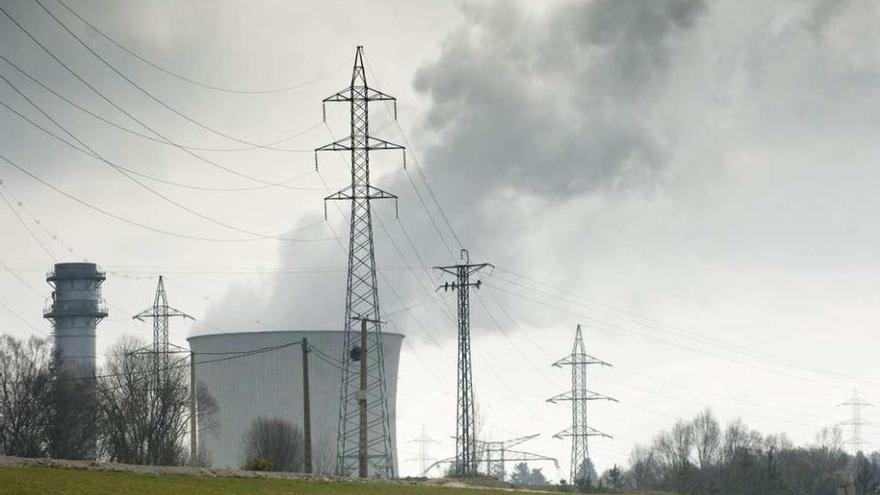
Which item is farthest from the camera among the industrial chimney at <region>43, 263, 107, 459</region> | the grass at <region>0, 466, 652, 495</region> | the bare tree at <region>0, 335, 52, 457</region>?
the industrial chimney at <region>43, 263, 107, 459</region>

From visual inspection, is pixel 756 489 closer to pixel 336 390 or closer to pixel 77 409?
pixel 336 390

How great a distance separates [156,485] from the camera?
36.5m

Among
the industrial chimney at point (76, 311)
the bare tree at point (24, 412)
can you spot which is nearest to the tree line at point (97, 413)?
the bare tree at point (24, 412)

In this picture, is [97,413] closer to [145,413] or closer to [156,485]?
[145,413]

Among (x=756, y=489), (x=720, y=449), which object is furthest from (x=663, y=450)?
(x=756, y=489)

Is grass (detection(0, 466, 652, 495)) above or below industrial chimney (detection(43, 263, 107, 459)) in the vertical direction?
below

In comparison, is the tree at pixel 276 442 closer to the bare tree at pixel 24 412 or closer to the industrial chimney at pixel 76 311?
the bare tree at pixel 24 412

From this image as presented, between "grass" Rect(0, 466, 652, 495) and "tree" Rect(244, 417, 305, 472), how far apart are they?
30.6m

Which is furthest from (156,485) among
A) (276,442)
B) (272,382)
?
(272,382)

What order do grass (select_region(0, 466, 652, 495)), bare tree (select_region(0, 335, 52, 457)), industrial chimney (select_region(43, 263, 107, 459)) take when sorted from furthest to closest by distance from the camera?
1. industrial chimney (select_region(43, 263, 107, 459))
2. bare tree (select_region(0, 335, 52, 457))
3. grass (select_region(0, 466, 652, 495))

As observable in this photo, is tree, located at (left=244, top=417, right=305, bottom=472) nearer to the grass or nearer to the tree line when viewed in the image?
the tree line

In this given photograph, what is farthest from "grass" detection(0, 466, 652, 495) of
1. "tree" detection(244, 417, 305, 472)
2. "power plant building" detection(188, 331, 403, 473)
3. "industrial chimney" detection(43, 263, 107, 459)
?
"industrial chimney" detection(43, 263, 107, 459)

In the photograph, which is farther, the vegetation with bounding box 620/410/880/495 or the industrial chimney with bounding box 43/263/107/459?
the industrial chimney with bounding box 43/263/107/459

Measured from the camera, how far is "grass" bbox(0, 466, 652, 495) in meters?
32.1
